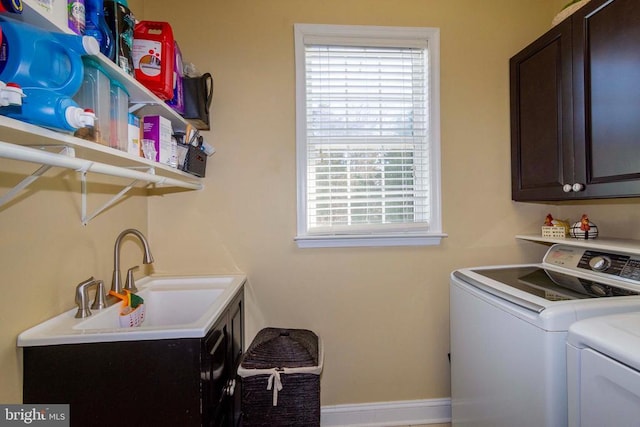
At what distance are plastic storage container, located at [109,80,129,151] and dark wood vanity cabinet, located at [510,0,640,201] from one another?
1.89 meters

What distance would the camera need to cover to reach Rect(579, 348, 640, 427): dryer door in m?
0.75

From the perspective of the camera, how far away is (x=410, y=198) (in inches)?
73.3

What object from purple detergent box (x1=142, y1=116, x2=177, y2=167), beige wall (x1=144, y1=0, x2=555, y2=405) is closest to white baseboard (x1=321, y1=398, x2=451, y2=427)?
beige wall (x1=144, y1=0, x2=555, y2=405)

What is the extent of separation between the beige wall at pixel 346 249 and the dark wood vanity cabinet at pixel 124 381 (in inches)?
30.5

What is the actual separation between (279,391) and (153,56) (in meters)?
1.52

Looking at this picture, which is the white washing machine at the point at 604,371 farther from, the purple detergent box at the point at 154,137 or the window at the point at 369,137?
the purple detergent box at the point at 154,137

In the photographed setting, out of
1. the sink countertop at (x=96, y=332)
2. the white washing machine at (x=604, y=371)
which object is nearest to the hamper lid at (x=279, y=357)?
the sink countertop at (x=96, y=332)

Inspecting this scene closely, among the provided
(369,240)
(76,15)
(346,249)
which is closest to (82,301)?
(76,15)

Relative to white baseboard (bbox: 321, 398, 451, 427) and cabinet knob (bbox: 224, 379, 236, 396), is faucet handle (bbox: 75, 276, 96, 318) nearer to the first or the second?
cabinet knob (bbox: 224, 379, 236, 396)

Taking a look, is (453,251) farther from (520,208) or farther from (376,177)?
(376,177)

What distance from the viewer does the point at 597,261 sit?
4.55 ft

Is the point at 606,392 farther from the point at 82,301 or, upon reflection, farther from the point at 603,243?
the point at 82,301

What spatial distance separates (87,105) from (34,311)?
2.29 ft

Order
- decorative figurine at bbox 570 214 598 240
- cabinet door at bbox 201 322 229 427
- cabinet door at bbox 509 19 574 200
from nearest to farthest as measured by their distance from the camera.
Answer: cabinet door at bbox 201 322 229 427
cabinet door at bbox 509 19 574 200
decorative figurine at bbox 570 214 598 240
